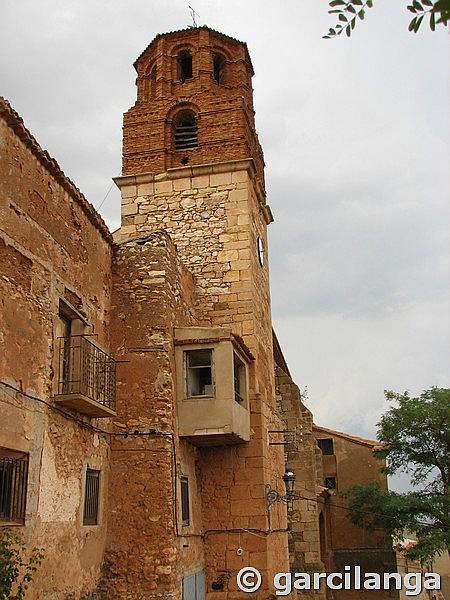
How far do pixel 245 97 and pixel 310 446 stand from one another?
35.9 feet

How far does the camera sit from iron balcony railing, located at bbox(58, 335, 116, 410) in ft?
31.6

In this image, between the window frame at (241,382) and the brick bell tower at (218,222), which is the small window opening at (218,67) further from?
the window frame at (241,382)

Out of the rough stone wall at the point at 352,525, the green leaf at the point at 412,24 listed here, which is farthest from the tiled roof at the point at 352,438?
the green leaf at the point at 412,24

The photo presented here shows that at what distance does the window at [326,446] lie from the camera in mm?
26348

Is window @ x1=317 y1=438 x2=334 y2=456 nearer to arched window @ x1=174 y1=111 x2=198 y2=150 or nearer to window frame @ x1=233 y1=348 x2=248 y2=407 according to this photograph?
window frame @ x1=233 y1=348 x2=248 y2=407

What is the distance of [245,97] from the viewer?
16609mm

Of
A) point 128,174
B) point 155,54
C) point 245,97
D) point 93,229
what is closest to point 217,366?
point 93,229

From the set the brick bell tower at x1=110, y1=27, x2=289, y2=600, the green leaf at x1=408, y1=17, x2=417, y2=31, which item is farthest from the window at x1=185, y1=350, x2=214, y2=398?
the green leaf at x1=408, y1=17, x2=417, y2=31

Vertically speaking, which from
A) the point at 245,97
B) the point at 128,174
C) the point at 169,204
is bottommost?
the point at 169,204

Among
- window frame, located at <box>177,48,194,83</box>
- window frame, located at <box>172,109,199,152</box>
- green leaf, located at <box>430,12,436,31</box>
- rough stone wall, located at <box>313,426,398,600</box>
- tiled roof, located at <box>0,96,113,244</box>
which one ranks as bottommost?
rough stone wall, located at <box>313,426,398,600</box>

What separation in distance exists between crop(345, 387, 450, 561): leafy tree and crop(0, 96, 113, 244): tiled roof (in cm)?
1208

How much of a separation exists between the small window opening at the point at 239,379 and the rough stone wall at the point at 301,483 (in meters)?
5.97

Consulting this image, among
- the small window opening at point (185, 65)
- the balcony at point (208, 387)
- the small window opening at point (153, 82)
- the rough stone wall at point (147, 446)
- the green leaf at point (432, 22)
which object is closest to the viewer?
the green leaf at point (432, 22)

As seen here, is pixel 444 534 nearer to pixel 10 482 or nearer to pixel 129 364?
pixel 129 364
